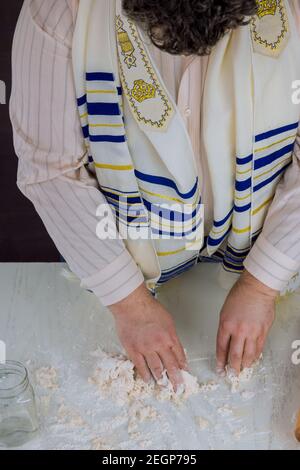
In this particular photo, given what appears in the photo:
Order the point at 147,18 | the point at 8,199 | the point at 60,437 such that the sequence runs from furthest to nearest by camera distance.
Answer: the point at 8,199 → the point at 60,437 → the point at 147,18

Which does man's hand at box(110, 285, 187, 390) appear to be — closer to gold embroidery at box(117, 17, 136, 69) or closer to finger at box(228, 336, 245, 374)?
finger at box(228, 336, 245, 374)

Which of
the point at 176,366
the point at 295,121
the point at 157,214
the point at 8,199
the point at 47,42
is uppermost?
the point at 47,42

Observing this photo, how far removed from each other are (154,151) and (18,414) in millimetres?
430

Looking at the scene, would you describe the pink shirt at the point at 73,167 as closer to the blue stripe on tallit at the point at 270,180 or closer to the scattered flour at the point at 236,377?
the blue stripe on tallit at the point at 270,180

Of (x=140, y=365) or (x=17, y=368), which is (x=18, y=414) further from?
(x=140, y=365)

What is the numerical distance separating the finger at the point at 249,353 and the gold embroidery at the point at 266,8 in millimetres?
480

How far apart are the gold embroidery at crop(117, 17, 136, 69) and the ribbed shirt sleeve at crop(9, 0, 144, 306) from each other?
8cm

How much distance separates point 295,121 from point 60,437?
58 centimetres

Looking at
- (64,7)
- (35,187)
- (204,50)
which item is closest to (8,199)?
(35,187)

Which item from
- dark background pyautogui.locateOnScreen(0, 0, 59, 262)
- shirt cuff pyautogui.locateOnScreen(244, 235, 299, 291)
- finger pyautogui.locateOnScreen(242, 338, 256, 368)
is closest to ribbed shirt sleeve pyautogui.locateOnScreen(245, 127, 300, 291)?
shirt cuff pyautogui.locateOnScreen(244, 235, 299, 291)

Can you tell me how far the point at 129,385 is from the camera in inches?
44.1

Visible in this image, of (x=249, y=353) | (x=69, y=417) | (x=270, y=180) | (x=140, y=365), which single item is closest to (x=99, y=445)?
(x=69, y=417)

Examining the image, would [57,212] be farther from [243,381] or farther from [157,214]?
[243,381]

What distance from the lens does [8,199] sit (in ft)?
6.58
